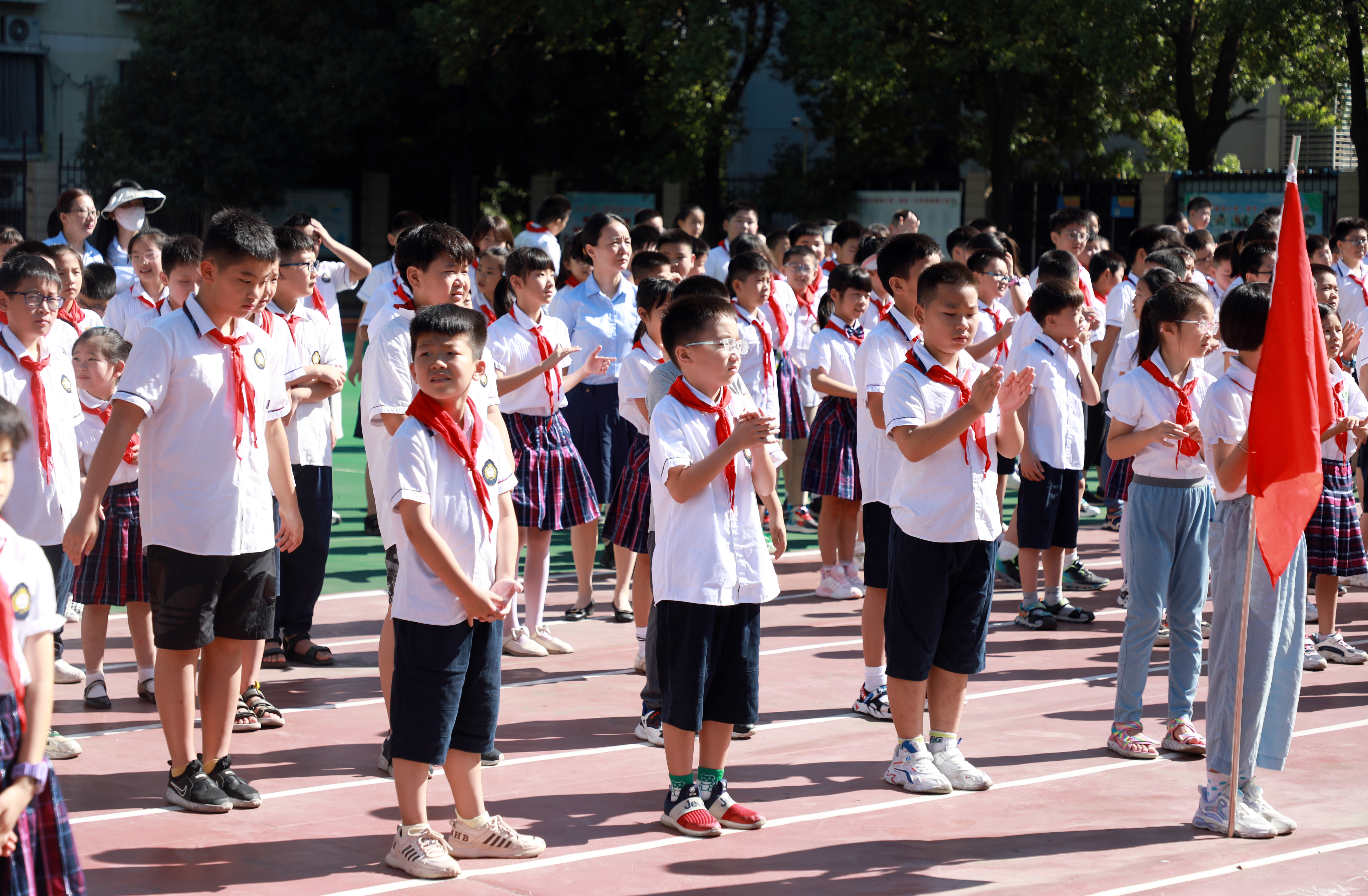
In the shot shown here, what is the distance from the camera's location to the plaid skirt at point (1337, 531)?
668 cm

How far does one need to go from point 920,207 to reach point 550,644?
22.1m

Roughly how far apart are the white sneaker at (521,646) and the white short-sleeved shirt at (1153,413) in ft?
8.92

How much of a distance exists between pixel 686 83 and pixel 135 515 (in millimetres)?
21493

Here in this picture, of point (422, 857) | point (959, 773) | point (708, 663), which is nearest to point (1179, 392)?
point (959, 773)

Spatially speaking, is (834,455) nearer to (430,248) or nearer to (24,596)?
(430,248)

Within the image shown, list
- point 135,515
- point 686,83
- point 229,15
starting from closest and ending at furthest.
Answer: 1. point 135,515
2. point 686,83
3. point 229,15

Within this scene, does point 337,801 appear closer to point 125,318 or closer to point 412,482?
point 412,482

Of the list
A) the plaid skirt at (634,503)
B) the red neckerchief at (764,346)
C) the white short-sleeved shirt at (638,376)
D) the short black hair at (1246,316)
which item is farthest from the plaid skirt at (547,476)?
the short black hair at (1246,316)

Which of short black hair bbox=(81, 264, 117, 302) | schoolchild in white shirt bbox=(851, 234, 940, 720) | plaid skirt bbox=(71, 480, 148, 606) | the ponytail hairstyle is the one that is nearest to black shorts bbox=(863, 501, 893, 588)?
schoolchild in white shirt bbox=(851, 234, 940, 720)

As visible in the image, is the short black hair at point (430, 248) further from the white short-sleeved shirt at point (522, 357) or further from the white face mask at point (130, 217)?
the white face mask at point (130, 217)

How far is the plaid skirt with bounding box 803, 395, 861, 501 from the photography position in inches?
316

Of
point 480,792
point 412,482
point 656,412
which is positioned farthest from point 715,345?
point 480,792

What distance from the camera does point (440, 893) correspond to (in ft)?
13.6

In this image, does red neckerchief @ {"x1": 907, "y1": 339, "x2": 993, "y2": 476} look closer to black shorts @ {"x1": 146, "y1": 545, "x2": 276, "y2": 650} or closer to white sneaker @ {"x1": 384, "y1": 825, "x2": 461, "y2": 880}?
white sneaker @ {"x1": 384, "y1": 825, "x2": 461, "y2": 880}
